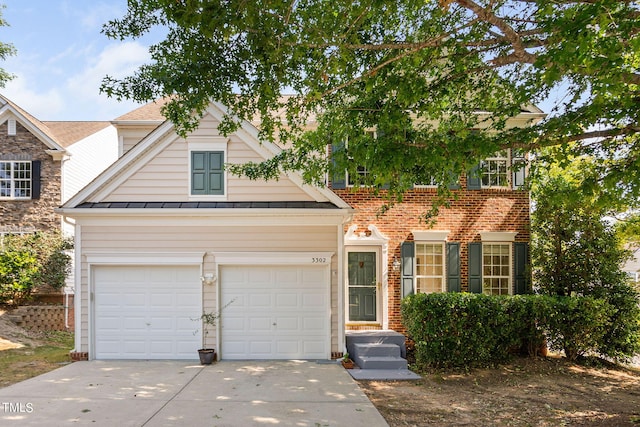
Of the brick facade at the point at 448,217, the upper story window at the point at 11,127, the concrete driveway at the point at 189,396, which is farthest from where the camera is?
the upper story window at the point at 11,127

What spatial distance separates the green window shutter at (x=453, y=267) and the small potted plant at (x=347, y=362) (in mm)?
3508

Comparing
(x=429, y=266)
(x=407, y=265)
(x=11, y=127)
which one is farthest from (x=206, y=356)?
(x=11, y=127)

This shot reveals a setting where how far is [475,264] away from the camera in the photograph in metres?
11.7

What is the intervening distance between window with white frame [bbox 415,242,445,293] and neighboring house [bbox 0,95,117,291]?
1359 cm

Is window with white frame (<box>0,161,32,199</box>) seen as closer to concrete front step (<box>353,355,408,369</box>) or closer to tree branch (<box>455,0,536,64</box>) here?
concrete front step (<box>353,355,408,369</box>)

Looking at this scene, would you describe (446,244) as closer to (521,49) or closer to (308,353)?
(308,353)

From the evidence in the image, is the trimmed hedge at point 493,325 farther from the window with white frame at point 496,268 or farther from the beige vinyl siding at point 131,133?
the beige vinyl siding at point 131,133

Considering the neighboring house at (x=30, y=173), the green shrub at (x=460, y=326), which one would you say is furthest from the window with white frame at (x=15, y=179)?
the green shrub at (x=460, y=326)

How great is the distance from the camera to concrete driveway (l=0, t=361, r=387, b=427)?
6316mm

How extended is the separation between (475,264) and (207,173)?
7437mm

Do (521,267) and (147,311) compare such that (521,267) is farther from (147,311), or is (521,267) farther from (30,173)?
(30,173)

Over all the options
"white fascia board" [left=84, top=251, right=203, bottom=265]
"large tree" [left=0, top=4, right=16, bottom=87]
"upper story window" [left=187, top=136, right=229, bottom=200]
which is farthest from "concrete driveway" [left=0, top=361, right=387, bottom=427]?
"large tree" [left=0, top=4, right=16, bottom=87]

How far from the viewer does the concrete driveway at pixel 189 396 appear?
632cm

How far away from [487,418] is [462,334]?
9.72 ft
